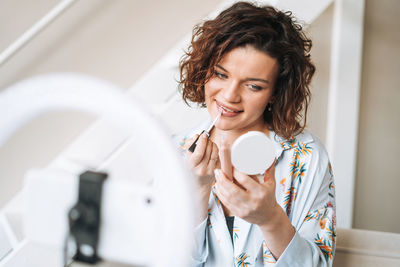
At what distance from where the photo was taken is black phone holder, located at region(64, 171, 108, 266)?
40 centimetres

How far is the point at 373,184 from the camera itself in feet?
6.69

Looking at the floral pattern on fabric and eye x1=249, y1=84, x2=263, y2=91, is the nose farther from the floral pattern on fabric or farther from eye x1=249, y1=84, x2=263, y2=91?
the floral pattern on fabric

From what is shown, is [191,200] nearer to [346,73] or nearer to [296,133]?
[296,133]

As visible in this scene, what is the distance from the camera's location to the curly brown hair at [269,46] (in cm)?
103

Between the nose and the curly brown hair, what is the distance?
0.09 meters

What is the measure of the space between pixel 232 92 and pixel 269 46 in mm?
166

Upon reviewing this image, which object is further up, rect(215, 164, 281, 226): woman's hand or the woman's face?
the woman's face

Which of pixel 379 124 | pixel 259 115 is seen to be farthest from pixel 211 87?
pixel 379 124

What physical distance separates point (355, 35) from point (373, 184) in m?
0.83

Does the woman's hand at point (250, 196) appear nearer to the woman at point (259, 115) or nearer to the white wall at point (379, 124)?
the woman at point (259, 115)

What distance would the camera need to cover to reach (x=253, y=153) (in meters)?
0.58

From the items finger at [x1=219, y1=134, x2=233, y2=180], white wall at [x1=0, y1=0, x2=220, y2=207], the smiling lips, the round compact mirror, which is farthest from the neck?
white wall at [x1=0, y1=0, x2=220, y2=207]

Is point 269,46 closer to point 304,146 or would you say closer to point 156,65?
point 304,146

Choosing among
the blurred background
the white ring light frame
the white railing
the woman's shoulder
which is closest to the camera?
the white ring light frame
